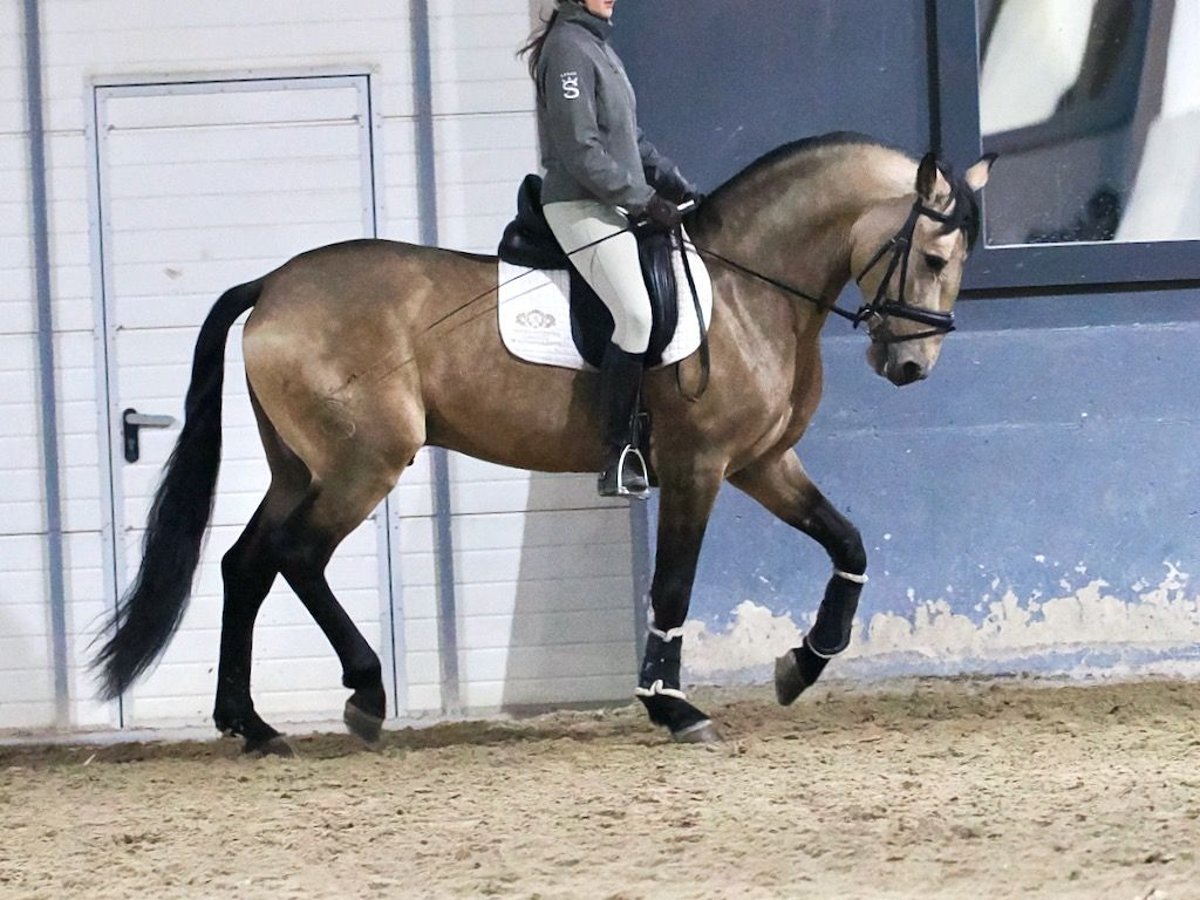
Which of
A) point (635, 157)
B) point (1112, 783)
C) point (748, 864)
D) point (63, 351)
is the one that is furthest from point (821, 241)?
point (63, 351)

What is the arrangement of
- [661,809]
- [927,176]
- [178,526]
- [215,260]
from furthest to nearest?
1. [215,260]
2. [178,526]
3. [927,176]
4. [661,809]

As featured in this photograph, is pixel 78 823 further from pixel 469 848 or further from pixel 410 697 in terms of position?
pixel 410 697

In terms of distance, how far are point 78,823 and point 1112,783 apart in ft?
8.78

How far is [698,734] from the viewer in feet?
17.0

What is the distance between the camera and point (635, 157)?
205 inches

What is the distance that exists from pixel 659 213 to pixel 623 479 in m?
0.80

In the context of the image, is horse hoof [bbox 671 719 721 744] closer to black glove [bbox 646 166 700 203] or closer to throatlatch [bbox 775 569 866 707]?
throatlatch [bbox 775 569 866 707]

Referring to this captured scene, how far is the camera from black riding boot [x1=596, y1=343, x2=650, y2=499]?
5109 millimetres

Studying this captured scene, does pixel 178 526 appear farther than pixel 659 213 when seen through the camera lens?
Yes

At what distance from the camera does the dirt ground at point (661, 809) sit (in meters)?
3.56

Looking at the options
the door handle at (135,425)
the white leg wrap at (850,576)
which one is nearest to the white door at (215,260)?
the door handle at (135,425)

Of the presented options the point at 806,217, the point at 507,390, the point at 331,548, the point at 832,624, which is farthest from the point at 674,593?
the point at 806,217

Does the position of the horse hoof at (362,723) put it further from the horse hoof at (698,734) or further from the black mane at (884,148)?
the black mane at (884,148)

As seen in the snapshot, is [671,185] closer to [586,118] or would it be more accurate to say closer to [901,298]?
[586,118]
